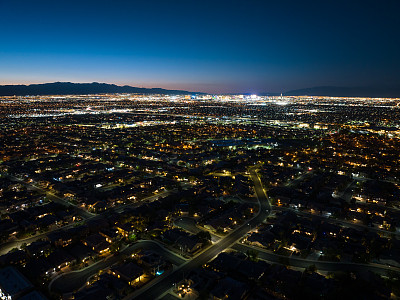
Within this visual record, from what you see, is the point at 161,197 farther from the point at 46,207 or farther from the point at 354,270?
the point at 354,270

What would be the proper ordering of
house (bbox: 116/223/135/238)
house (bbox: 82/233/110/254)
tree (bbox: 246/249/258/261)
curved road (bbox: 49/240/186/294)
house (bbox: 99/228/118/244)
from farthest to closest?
house (bbox: 116/223/135/238), house (bbox: 99/228/118/244), house (bbox: 82/233/110/254), tree (bbox: 246/249/258/261), curved road (bbox: 49/240/186/294)

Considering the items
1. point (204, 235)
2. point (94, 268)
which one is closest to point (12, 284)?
point (94, 268)

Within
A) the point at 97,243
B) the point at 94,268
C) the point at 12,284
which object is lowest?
the point at 94,268

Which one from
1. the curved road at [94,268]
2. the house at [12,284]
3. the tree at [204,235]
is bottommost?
the curved road at [94,268]

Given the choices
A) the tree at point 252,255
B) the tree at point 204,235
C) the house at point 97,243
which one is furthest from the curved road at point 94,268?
the tree at point 252,255

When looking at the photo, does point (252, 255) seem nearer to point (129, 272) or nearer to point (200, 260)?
point (200, 260)

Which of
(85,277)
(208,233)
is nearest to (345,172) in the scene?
(208,233)

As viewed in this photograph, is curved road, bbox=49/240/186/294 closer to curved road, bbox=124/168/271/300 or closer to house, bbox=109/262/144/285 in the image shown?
curved road, bbox=124/168/271/300

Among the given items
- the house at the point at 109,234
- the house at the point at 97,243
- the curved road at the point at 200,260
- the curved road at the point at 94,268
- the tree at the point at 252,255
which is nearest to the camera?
the curved road at the point at 200,260

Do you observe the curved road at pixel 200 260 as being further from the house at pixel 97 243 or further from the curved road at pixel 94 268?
the house at pixel 97 243

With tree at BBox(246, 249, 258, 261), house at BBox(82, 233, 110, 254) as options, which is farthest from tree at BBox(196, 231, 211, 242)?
house at BBox(82, 233, 110, 254)

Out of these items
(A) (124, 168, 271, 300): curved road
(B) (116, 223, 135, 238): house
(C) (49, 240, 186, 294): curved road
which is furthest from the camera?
(B) (116, 223, 135, 238): house

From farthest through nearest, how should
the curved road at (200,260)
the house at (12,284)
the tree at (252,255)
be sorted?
the tree at (252,255), the curved road at (200,260), the house at (12,284)
